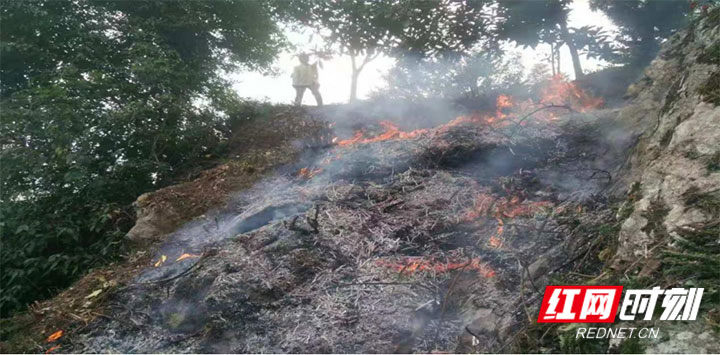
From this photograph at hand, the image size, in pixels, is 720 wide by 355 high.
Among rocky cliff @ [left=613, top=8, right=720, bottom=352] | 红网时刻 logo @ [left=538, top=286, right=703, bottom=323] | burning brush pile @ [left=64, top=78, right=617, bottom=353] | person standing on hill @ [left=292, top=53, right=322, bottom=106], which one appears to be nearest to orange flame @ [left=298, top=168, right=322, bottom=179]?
burning brush pile @ [left=64, top=78, right=617, bottom=353]

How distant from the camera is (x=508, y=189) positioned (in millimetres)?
5137

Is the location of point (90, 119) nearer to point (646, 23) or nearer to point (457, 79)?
point (457, 79)

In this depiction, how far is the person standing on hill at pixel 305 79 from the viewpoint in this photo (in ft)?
39.8

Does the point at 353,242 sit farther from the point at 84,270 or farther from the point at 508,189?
the point at 84,270

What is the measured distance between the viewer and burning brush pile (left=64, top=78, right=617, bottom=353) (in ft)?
10.8

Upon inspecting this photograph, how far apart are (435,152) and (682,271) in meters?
4.38

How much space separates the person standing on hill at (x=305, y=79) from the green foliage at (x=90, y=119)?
2358mm

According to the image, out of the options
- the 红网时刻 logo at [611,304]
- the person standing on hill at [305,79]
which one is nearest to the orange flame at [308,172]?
the 红网时刻 logo at [611,304]

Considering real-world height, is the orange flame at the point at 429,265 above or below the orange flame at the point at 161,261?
below

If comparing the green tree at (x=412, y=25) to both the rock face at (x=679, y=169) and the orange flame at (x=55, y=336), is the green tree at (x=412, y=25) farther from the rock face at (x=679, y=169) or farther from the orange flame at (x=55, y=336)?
the orange flame at (x=55, y=336)

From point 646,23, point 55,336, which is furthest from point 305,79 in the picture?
point 55,336

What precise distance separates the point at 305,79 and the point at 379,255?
348 inches

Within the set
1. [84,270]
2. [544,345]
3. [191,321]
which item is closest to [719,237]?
[544,345]

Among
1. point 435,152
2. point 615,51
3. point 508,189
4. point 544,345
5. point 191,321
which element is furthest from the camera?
point 615,51
